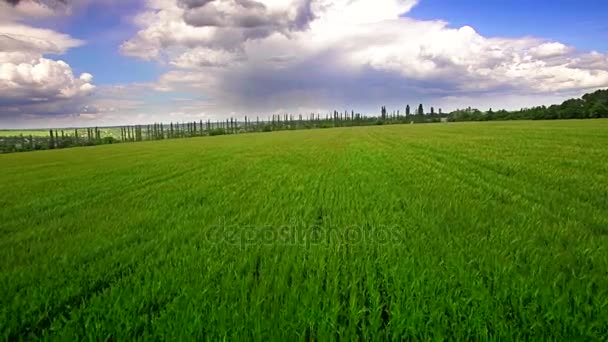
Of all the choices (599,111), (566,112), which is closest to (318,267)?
(599,111)

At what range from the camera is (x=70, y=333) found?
10.7 ft

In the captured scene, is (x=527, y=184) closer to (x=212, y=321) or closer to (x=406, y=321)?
(x=406, y=321)

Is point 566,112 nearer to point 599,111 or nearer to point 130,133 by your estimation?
point 599,111

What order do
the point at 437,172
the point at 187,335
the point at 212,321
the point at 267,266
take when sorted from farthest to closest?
the point at 437,172 < the point at 267,266 < the point at 212,321 < the point at 187,335

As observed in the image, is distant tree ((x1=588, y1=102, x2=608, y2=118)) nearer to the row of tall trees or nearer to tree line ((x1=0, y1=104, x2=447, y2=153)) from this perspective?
the row of tall trees

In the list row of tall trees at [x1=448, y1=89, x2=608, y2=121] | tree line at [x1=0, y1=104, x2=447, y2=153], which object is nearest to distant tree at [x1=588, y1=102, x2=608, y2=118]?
row of tall trees at [x1=448, y1=89, x2=608, y2=121]

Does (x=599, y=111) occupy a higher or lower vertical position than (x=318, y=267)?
higher

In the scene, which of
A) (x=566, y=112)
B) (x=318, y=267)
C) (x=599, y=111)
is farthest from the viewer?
(x=566, y=112)

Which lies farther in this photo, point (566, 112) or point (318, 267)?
point (566, 112)

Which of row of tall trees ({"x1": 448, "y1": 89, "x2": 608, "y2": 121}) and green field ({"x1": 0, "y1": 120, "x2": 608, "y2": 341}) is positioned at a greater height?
row of tall trees ({"x1": 448, "y1": 89, "x2": 608, "y2": 121})

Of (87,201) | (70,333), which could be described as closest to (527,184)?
(70,333)

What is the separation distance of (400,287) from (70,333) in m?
3.39

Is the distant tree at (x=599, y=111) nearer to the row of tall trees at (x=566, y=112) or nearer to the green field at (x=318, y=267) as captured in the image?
the row of tall trees at (x=566, y=112)

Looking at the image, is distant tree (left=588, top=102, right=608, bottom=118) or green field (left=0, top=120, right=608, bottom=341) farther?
distant tree (left=588, top=102, right=608, bottom=118)
